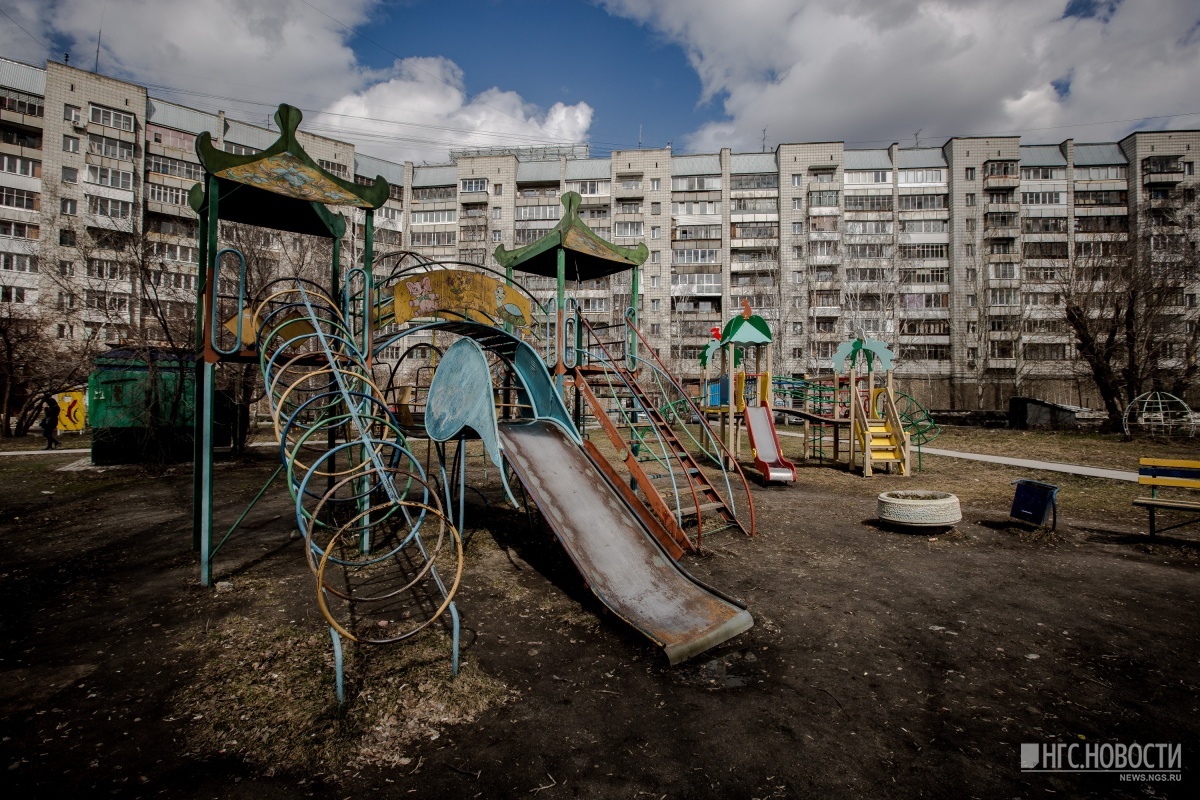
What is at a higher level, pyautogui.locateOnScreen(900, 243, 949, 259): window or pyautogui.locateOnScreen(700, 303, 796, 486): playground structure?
pyautogui.locateOnScreen(900, 243, 949, 259): window

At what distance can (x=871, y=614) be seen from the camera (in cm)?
471

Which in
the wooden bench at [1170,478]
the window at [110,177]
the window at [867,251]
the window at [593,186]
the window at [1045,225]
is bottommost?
the wooden bench at [1170,478]

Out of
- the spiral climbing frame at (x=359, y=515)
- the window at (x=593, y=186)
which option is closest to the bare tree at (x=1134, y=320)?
the spiral climbing frame at (x=359, y=515)

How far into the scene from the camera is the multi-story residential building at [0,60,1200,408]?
140ft

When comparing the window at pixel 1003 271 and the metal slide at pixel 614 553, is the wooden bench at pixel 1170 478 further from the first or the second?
the window at pixel 1003 271

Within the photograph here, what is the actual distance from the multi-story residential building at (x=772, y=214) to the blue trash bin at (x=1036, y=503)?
34820mm

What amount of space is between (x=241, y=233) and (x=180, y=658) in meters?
21.4

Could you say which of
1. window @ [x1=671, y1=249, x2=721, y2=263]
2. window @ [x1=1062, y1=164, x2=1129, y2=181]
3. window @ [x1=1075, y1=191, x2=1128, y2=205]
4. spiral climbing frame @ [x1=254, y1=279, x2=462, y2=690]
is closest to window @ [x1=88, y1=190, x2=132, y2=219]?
window @ [x1=671, y1=249, x2=721, y2=263]

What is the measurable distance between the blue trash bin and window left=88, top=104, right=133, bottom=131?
62.0 m

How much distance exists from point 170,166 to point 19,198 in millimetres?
10169

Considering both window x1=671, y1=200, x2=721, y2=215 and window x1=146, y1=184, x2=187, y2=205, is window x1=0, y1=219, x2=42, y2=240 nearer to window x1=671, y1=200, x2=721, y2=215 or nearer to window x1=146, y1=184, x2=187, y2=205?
window x1=146, y1=184, x2=187, y2=205

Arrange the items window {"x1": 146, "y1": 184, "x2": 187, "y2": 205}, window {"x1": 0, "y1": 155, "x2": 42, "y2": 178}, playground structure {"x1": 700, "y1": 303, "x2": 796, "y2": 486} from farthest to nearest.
Answer: window {"x1": 146, "y1": 184, "x2": 187, "y2": 205} → window {"x1": 0, "y1": 155, "x2": 42, "y2": 178} → playground structure {"x1": 700, "y1": 303, "x2": 796, "y2": 486}

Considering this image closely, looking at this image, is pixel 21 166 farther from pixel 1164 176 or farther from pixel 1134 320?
pixel 1164 176

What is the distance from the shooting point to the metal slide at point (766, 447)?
36.7ft
